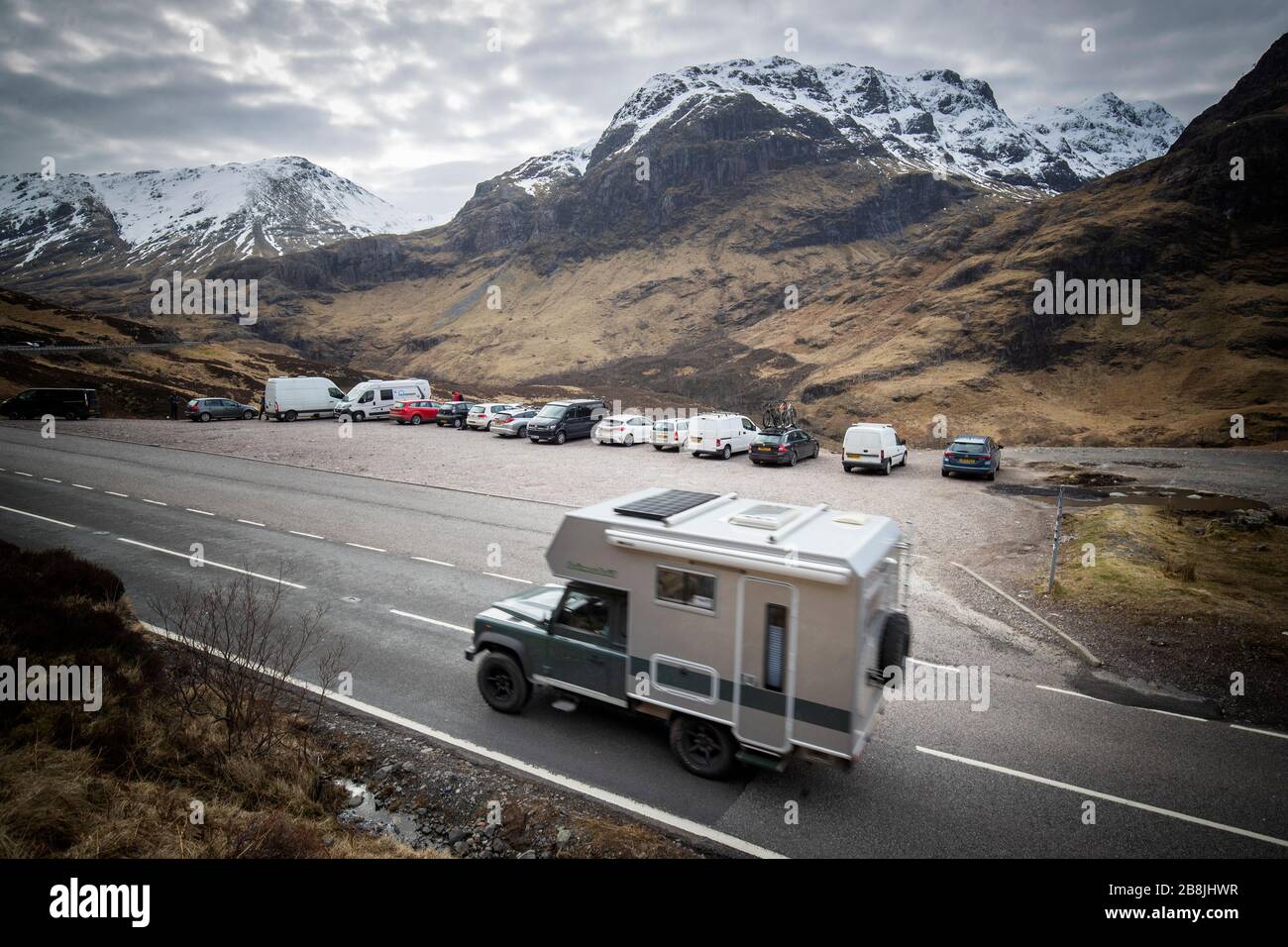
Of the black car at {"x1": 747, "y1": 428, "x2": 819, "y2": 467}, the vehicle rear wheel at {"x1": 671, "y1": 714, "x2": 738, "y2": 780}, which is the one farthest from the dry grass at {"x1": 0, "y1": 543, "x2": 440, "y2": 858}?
the black car at {"x1": 747, "y1": 428, "x2": 819, "y2": 467}

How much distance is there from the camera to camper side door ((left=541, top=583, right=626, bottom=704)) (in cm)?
702

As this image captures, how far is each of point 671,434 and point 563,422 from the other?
19.7ft

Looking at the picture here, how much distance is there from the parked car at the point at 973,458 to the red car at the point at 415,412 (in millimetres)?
29424

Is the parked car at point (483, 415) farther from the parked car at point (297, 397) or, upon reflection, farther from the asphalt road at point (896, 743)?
the asphalt road at point (896, 743)

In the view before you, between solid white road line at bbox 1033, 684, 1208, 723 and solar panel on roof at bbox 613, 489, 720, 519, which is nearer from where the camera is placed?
solar panel on roof at bbox 613, 489, 720, 519

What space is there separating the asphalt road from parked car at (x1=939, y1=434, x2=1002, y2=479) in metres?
12.8

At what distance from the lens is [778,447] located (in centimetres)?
2647

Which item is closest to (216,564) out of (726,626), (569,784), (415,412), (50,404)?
(569,784)

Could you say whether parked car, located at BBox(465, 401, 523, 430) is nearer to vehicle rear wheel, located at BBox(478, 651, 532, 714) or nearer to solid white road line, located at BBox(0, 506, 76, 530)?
solid white road line, located at BBox(0, 506, 76, 530)

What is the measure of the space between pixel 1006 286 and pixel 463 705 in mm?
69667

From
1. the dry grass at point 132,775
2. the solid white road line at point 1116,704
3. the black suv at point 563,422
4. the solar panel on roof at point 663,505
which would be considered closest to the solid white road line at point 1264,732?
the solid white road line at point 1116,704
